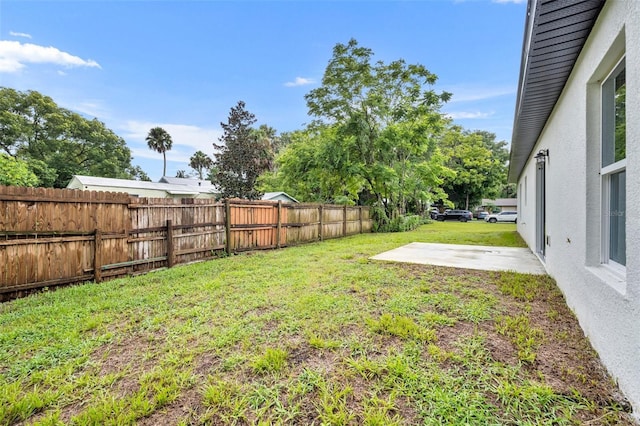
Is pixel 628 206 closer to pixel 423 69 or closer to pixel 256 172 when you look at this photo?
pixel 423 69

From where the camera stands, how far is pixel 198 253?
272 inches

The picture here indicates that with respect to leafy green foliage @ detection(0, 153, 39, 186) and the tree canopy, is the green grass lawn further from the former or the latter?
leafy green foliage @ detection(0, 153, 39, 186)

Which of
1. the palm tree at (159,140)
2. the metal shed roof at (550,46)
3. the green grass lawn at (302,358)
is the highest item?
the palm tree at (159,140)

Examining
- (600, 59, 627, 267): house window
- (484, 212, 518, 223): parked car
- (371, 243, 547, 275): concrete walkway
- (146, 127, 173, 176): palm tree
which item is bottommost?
(371, 243, 547, 275): concrete walkway

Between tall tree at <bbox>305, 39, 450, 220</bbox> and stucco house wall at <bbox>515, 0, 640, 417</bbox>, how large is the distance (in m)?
10.4

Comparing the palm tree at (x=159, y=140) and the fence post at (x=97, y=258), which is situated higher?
the palm tree at (x=159, y=140)

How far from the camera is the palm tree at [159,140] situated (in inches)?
1425

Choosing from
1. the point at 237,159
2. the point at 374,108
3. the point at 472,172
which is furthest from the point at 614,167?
the point at 472,172

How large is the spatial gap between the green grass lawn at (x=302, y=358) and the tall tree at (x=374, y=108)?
11117mm

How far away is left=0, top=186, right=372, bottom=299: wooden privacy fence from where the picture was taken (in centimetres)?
417

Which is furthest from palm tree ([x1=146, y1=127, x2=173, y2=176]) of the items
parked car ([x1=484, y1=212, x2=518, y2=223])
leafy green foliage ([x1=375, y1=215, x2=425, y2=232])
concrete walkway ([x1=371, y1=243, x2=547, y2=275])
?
parked car ([x1=484, y1=212, x2=518, y2=223])

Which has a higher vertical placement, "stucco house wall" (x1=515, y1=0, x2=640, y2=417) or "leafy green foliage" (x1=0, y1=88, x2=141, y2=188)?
"leafy green foliage" (x1=0, y1=88, x2=141, y2=188)

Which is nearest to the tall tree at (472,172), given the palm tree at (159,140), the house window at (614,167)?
the house window at (614,167)

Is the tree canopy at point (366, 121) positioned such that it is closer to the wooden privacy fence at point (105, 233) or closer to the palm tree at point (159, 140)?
the wooden privacy fence at point (105, 233)
